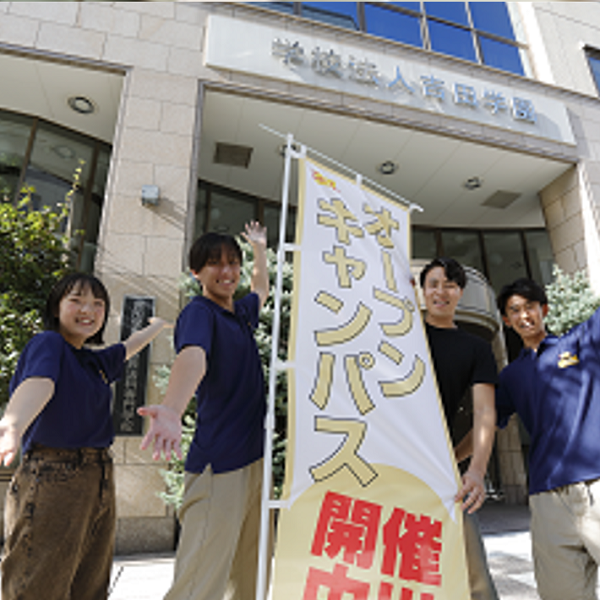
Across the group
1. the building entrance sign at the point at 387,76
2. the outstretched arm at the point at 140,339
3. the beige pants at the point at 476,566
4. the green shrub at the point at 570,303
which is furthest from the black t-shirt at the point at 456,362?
the building entrance sign at the point at 387,76

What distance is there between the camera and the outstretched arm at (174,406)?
1.29 m

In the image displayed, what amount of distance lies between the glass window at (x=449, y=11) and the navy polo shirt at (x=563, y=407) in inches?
404

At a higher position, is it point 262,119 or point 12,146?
point 262,119

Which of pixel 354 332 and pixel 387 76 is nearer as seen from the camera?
pixel 354 332

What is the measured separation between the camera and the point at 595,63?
10383 millimetres

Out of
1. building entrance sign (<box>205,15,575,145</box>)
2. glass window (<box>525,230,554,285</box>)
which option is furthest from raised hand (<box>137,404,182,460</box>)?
glass window (<box>525,230,554,285</box>)

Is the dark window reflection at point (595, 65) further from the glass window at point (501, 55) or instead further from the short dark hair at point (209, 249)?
the short dark hair at point (209, 249)

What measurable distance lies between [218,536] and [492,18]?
12.6 m

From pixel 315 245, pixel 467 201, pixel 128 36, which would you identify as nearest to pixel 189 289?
pixel 315 245

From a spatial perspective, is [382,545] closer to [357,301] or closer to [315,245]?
[357,301]

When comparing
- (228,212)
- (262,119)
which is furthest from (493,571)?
(228,212)

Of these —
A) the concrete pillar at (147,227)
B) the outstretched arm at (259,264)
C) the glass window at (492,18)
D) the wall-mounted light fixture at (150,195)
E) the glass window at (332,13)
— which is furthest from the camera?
the glass window at (492,18)

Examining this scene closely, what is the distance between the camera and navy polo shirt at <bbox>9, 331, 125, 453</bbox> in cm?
163

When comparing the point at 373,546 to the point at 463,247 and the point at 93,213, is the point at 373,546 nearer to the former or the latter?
the point at 93,213
